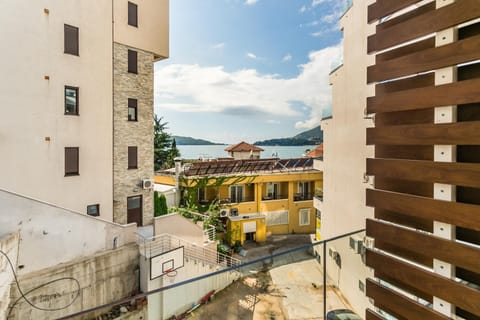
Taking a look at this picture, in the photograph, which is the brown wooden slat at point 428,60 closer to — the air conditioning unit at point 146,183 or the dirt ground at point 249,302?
the dirt ground at point 249,302

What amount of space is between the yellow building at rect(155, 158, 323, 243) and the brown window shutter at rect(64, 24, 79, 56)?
7.88 meters

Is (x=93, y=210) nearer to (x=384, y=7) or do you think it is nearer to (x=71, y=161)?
(x=71, y=161)

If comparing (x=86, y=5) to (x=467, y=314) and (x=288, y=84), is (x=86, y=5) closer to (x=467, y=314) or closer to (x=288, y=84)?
(x=467, y=314)

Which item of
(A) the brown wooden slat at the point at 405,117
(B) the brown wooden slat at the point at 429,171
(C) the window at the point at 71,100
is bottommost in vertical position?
(B) the brown wooden slat at the point at 429,171

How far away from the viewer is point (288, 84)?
21.7m

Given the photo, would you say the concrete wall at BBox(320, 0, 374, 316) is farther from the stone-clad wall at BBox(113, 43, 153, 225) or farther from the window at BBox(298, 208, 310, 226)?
the stone-clad wall at BBox(113, 43, 153, 225)

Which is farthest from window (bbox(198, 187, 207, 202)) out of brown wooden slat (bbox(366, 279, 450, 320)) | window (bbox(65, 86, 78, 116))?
brown wooden slat (bbox(366, 279, 450, 320))

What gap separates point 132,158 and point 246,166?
26.4 feet

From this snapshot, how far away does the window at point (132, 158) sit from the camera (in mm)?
9641

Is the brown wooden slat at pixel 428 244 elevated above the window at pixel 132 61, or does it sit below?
below

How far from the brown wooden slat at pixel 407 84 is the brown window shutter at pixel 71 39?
373 inches

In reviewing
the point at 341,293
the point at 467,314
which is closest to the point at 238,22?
the point at 341,293

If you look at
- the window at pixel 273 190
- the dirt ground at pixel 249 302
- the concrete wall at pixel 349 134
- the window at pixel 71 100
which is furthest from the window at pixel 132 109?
the window at pixel 273 190

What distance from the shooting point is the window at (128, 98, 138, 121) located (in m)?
9.63
